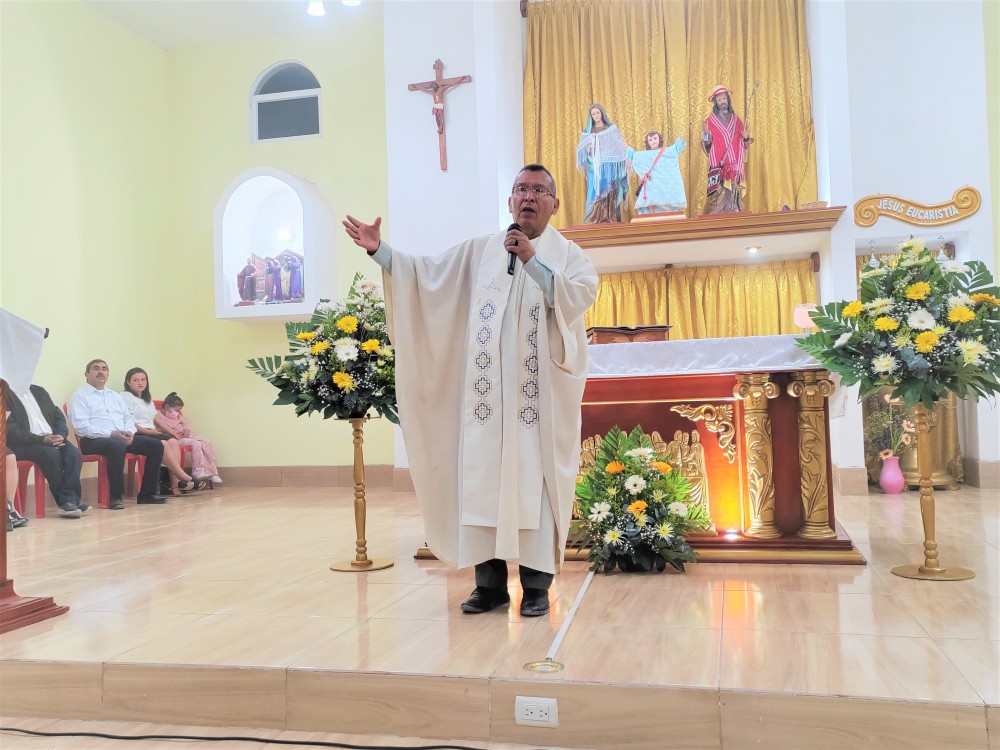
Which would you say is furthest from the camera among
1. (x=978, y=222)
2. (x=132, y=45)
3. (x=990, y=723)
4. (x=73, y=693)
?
(x=132, y=45)

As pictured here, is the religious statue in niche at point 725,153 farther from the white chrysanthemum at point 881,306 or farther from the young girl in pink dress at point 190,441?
the young girl in pink dress at point 190,441

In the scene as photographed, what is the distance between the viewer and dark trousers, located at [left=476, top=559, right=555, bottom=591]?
11.0 feet

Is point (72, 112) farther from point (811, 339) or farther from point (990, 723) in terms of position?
point (990, 723)

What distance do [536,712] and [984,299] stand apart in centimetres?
260

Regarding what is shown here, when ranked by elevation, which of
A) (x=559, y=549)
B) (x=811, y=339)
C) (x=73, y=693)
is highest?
(x=811, y=339)

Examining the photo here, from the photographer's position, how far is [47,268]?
801 centimetres

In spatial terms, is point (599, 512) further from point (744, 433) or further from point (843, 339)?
point (843, 339)

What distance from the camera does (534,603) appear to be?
334 cm

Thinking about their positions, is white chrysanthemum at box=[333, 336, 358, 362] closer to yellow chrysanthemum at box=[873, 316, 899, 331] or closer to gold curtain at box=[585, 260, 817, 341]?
yellow chrysanthemum at box=[873, 316, 899, 331]

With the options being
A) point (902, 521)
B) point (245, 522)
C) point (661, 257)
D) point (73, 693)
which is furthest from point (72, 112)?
point (902, 521)

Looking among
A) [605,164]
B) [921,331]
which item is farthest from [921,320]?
[605,164]

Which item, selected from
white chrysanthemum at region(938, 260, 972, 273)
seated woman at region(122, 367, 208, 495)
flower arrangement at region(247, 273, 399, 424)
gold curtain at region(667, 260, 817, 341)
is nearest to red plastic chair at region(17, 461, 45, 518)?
seated woman at region(122, 367, 208, 495)

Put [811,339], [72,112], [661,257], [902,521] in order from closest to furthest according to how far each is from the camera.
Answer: [811,339] < [902,521] < [661,257] < [72,112]

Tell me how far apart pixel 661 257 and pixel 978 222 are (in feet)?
8.01
